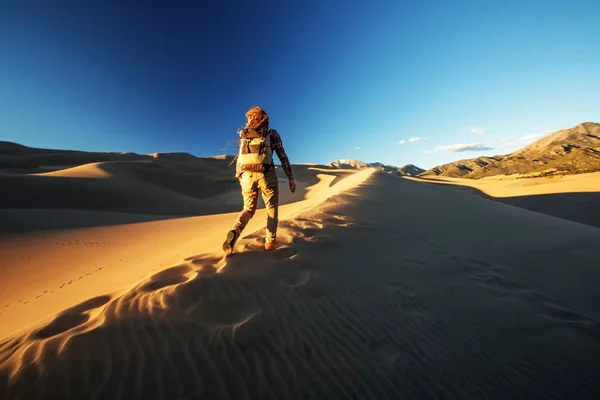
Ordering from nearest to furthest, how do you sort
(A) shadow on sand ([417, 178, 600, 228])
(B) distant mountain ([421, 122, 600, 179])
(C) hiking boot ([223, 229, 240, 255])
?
(C) hiking boot ([223, 229, 240, 255])
(A) shadow on sand ([417, 178, 600, 228])
(B) distant mountain ([421, 122, 600, 179])

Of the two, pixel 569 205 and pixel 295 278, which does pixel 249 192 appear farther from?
pixel 569 205

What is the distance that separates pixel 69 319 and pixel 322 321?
2.28 metres

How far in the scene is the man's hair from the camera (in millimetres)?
4180

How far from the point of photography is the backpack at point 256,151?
3.94 metres

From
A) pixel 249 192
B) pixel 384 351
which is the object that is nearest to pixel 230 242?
pixel 249 192

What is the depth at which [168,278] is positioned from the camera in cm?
300

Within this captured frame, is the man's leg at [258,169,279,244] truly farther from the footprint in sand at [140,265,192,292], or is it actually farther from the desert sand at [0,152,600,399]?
the footprint in sand at [140,265,192,292]

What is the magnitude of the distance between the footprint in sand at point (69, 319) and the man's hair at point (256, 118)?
9.90 ft

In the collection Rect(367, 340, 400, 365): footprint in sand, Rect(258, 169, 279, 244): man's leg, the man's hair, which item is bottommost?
Rect(367, 340, 400, 365): footprint in sand

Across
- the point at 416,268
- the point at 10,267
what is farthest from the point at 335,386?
the point at 10,267

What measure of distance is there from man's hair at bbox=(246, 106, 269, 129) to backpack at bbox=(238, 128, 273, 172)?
0.09 m

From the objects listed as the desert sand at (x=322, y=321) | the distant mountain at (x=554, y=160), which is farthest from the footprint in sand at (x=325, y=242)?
the distant mountain at (x=554, y=160)

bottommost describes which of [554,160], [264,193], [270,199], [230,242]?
[230,242]

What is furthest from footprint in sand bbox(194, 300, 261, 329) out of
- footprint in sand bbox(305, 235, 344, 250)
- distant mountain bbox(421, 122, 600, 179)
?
distant mountain bbox(421, 122, 600, 179)
